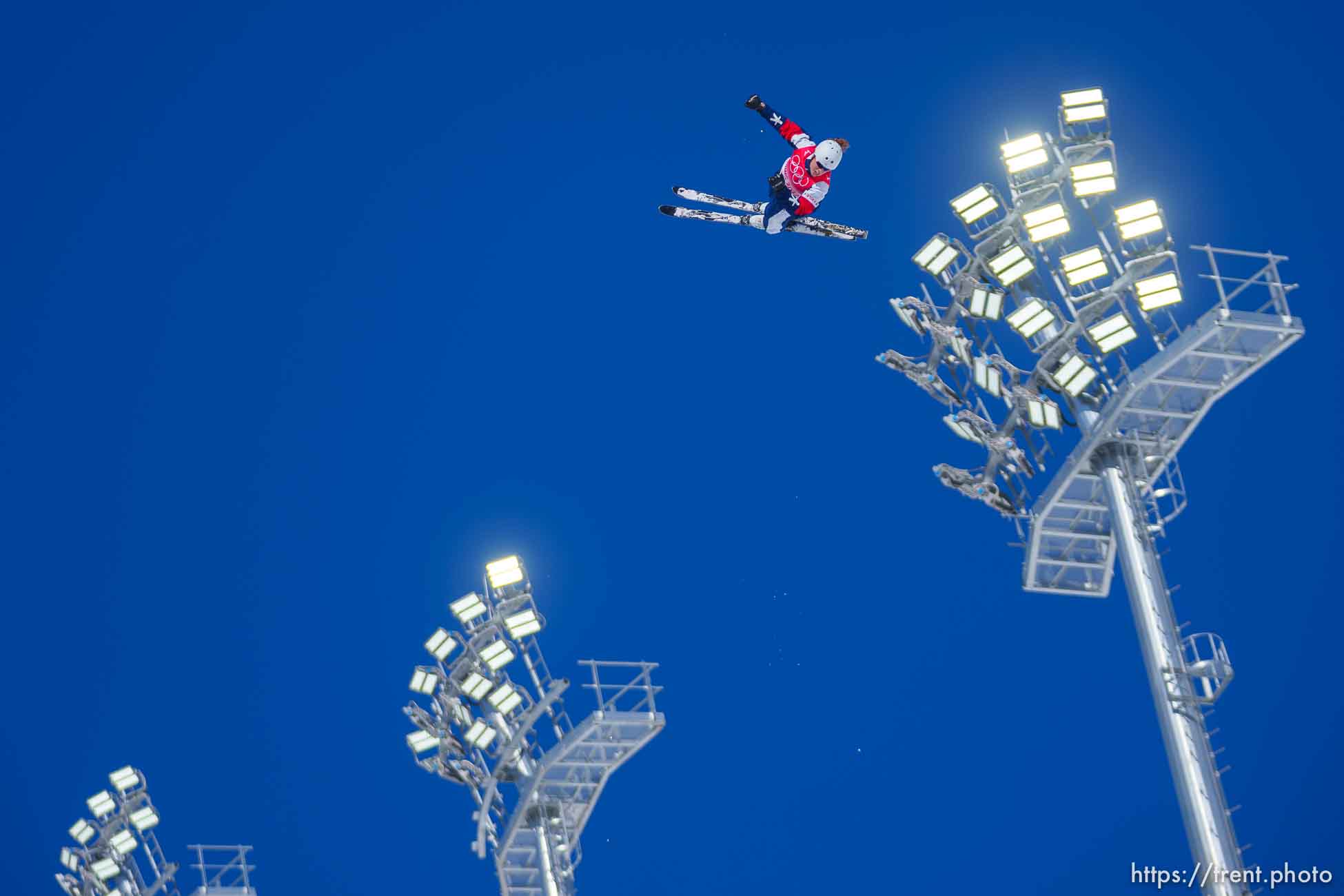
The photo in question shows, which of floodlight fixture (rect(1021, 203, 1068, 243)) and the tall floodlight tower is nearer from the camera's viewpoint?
floodlight fixture (rect(1021, 203, 1068, 243))

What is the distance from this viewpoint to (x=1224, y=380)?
32438mm

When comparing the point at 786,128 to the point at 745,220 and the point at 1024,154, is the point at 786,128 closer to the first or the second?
the point at 745,220

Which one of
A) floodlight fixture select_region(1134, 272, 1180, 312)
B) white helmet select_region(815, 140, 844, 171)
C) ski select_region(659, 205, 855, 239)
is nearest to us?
floodlight fixture select_region(1134, 272, 1180, 312)

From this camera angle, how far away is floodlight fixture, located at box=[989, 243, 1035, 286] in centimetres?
3550

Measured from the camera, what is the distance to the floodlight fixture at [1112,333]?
33312 millimetres

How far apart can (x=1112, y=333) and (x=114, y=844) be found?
3965cm

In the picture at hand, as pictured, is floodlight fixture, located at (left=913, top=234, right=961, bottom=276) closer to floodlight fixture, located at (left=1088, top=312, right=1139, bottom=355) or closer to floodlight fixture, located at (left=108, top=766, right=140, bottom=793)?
floodlight fixture, located at (left=1088, top=312, right=1139, bottom=355)

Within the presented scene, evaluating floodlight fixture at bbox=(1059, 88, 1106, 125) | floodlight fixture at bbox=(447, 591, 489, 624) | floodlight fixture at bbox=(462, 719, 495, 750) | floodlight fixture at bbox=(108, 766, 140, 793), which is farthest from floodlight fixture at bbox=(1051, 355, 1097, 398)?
floodlight fixture at bbox=(108, 766, 140, 793)

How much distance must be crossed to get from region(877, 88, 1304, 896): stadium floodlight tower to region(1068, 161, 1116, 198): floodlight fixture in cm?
5

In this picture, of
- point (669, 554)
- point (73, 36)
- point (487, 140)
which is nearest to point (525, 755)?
point (669, 554)

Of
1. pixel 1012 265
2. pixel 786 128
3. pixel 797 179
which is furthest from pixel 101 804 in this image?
pixel 1012 265

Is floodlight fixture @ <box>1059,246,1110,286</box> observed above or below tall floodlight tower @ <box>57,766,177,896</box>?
above

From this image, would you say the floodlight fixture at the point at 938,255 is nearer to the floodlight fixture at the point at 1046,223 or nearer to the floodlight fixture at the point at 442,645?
the floodlight fixture at the point at 1046,223

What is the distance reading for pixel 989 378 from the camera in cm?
3534
